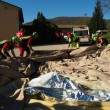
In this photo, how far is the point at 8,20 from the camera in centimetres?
3994

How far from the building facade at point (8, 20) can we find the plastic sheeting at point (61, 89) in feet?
98.7

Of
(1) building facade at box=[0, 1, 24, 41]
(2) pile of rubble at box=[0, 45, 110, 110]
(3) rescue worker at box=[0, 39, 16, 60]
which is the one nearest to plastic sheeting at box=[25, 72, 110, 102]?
(2) pile of rubble at box=[0, 45, 110, 110]

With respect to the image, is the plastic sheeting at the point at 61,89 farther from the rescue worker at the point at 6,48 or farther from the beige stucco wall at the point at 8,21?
the beige stucco wall at the point at 8,21

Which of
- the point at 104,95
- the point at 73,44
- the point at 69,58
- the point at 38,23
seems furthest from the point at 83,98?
the point at 38,23

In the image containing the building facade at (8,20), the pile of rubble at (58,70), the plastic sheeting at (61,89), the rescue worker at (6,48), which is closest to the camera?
the plastic sheeting at (61,89)

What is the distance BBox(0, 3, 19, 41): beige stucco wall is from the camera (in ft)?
130

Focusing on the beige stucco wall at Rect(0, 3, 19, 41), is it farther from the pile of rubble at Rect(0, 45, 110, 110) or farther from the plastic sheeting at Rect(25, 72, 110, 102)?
the plastic sheeting at Rect(25, 72, 110, 102)

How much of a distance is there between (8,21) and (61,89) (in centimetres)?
3155

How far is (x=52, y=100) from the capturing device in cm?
851

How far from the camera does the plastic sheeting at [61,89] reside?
8633mm

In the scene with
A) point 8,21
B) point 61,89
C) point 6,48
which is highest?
point 8,21

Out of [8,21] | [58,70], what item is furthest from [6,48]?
[8,21]

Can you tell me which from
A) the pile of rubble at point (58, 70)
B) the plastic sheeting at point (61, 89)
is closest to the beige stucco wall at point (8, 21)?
the pile of rubble at point (58, 70)

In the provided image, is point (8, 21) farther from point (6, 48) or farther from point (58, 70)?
point (58, 70)
